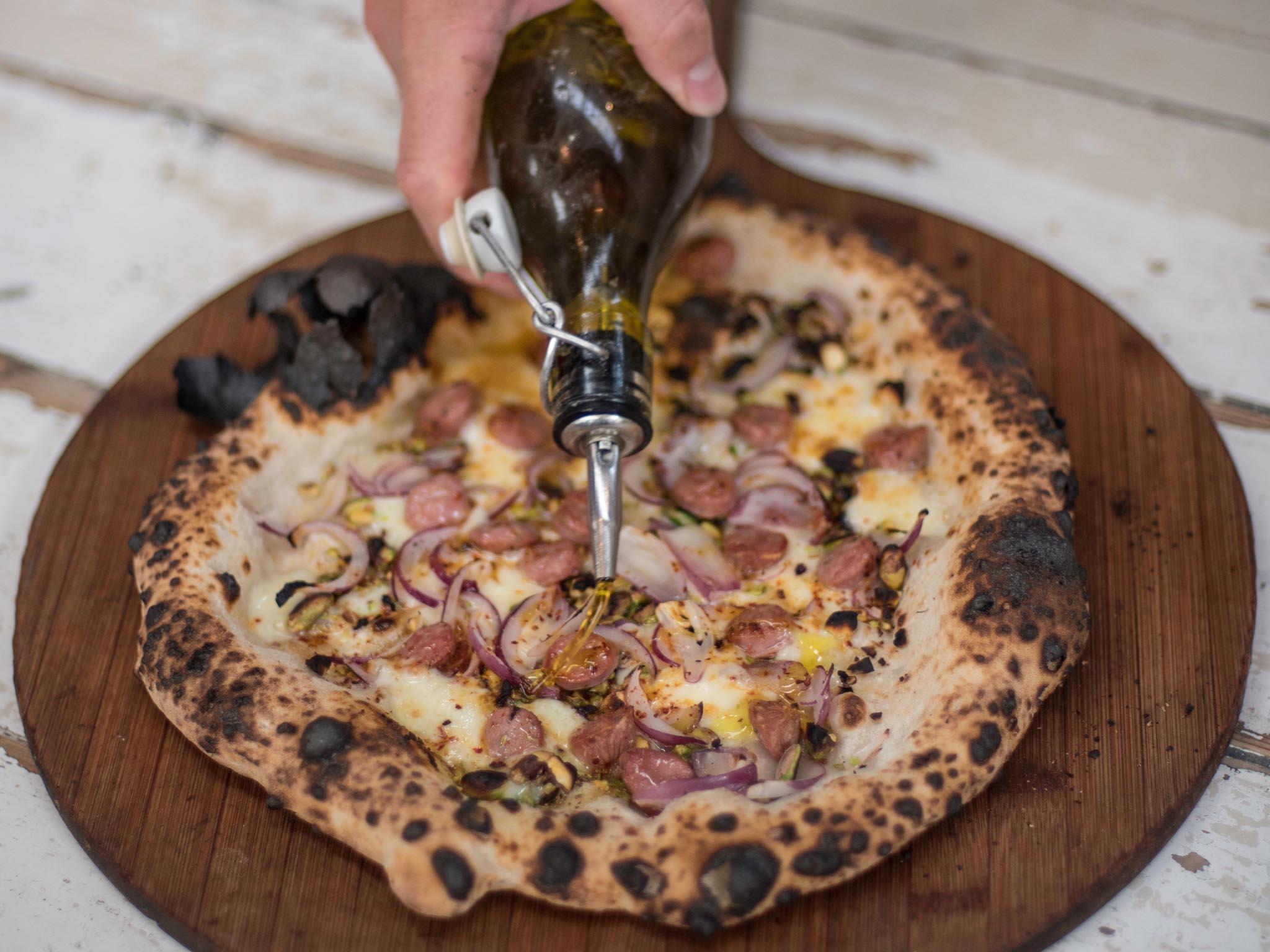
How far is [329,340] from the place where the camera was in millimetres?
3021

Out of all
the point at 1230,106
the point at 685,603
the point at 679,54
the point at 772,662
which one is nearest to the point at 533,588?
the point at 685,603

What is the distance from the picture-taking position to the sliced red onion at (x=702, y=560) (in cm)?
273

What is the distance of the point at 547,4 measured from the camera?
282 centimetres

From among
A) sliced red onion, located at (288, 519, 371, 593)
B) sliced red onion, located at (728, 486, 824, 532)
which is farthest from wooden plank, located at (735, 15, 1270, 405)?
sliced red onion, located at (288, 519, 371, 593)

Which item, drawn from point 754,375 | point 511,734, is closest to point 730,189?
point 754,375

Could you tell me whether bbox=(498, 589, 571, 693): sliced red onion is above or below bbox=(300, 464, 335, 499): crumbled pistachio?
below

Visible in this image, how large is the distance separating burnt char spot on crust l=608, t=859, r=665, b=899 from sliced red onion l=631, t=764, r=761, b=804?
193mm

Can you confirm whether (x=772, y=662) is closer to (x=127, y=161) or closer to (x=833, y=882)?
(x=833, y=882)

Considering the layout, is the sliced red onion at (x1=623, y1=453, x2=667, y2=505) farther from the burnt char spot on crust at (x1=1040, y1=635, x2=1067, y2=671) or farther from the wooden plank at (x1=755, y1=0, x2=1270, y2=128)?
the wooden plank at (x1=755, y1=0, x2=1270, y2=128)

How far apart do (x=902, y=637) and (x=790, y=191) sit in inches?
64.5

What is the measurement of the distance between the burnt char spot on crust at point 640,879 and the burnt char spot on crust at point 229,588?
105 cm

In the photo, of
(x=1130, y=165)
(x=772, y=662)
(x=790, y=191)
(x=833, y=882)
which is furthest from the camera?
(x=1130, y=165)

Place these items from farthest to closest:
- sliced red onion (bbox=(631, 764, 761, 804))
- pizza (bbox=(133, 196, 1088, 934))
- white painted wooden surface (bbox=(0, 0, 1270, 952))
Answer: white painted wooden surface (bbox=(0, 0, 1270, 952)), sliced red onion (bbox=(631, 764, 761, 804)), pizza (bbox=(133, 196, 1088, 934))

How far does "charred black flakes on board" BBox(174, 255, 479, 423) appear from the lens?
9.91 feet
